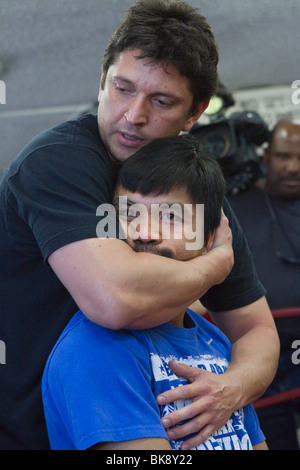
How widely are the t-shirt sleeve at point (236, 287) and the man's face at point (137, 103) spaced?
1.15 feet

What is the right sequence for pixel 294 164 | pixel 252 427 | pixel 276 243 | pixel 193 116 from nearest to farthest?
pixel 252 427 → pixel 193 116 → pixel 276 243 → pixel 294 164

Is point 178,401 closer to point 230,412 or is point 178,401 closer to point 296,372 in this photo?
point 230,412

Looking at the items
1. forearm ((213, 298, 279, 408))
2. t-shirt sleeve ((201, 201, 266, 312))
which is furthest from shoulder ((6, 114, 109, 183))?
forearm ((213, 298, 279, 408))

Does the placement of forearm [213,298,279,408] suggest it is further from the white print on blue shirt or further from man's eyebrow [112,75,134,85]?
man's eyebrow [112,75,134,85]

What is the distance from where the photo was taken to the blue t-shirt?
3.78 ft

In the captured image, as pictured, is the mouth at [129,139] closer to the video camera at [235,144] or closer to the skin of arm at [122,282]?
the skin of arm at [122,282]

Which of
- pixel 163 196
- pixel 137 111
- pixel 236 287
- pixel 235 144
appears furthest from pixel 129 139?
pixel 235 144

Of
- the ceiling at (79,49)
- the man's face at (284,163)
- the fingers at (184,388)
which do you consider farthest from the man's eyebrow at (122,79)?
the man's face at (284,163)

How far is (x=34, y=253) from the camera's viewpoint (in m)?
1.44

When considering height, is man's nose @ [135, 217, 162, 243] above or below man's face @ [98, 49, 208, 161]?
below

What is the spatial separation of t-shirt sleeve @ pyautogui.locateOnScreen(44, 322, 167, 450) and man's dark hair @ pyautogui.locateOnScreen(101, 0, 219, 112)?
0.68 m

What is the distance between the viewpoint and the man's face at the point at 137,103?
1481 millimetres

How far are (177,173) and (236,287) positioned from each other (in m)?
0.43

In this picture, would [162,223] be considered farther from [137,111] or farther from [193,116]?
[193,116]
